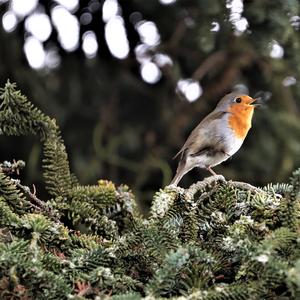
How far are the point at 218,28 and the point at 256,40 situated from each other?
185mm

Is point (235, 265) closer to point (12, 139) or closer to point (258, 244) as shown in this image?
point (258, 244)

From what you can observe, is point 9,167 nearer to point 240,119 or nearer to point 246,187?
point 246,187

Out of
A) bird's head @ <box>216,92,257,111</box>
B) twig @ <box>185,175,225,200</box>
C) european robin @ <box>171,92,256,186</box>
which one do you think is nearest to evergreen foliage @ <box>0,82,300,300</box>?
twig @ <box>185,175,225,200</box>

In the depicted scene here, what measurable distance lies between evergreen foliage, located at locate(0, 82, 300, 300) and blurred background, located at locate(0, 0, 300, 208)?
210cm

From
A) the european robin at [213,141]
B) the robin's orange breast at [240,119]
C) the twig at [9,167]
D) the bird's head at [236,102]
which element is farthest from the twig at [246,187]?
the bird's head at [236,102]

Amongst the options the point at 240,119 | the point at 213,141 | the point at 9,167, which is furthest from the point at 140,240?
the point at 240,119

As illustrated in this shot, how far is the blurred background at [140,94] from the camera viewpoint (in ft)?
12.9

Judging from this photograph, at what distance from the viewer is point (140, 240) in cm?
145

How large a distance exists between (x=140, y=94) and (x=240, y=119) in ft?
3.35

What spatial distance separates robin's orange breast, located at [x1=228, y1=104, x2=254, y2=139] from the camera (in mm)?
3666

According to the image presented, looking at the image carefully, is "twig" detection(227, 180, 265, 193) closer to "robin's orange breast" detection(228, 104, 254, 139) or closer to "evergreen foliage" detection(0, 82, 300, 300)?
"evergreen foliage" detection(0, 82, 300, 300)

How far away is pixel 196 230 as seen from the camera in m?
1.51

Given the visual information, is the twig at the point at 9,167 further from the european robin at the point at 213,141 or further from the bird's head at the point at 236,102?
the bird's head at the point at 236,102

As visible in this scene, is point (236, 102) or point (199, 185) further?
point (236, 102)
